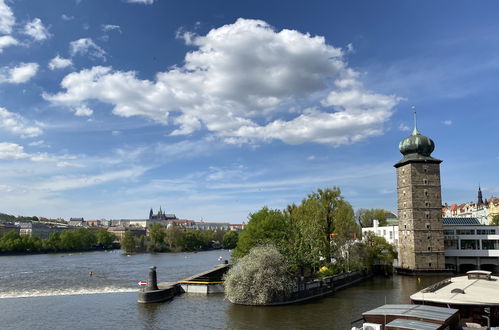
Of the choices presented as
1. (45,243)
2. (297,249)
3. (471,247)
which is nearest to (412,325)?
(297,249)

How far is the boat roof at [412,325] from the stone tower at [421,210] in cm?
5483

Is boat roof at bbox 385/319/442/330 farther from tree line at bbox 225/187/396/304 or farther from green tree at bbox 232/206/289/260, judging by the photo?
green tree at bbox 232/206/289/260

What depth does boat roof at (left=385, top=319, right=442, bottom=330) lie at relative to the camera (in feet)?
68.8

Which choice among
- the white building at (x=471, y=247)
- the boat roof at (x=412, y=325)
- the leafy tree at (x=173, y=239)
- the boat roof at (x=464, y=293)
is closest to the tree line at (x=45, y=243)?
the leafy tree at (x=173, y=239)

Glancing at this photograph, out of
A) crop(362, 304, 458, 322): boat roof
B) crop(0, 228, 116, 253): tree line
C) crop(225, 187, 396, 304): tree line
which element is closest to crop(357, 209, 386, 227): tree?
crop(225, 187, 396, 304): tree line

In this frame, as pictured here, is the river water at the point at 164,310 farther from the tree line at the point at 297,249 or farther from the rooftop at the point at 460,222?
the rooftop at the point at 460,222

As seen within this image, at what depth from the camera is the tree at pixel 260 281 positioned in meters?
42.9

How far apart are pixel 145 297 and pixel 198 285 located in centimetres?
823

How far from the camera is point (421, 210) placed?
74.6 m

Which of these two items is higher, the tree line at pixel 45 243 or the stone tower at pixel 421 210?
the stone tower at pixel 421 210

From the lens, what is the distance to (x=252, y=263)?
44.0m

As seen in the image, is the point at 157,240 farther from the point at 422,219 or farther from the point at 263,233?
the point at 263,233

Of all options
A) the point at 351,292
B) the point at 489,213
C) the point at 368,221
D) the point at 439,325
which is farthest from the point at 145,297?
the point at 489,213

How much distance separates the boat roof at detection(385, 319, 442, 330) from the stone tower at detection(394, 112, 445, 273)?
180ft
